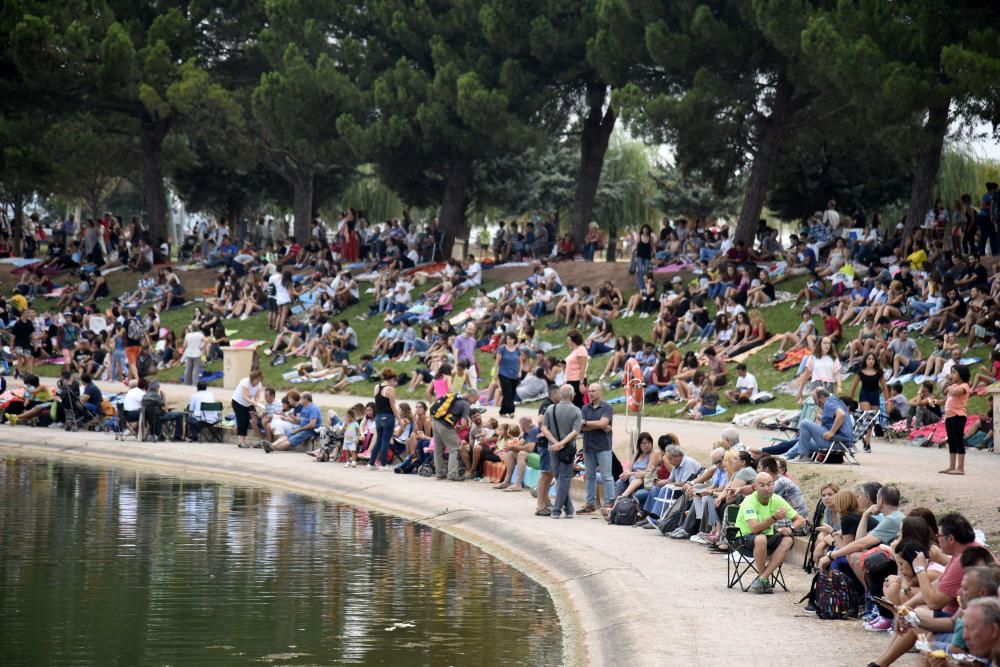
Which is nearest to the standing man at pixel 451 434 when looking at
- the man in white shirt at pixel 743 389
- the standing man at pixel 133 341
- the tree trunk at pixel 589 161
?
the man in white shirt at pixel 743 389

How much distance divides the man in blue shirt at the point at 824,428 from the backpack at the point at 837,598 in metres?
7.16

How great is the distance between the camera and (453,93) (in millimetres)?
44094

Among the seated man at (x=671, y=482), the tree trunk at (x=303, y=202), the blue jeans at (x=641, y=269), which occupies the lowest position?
the seated man at (x=671, y=482)

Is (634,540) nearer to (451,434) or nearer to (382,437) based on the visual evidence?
(451,434)

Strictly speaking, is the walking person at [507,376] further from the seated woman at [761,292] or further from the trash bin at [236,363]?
the trash bin at [236,363]

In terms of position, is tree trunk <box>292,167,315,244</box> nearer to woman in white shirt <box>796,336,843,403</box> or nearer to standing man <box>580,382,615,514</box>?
woman in white shirt <box>796,336,843,403</box>

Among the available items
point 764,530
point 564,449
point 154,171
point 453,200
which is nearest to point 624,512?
point 564,449

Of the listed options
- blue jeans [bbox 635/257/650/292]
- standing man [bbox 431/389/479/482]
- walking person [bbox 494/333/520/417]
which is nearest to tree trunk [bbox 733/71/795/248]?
blue jeans [bbox 635/257/650/292]

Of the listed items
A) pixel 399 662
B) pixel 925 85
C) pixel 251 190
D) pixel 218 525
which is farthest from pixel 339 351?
pixel 251 190

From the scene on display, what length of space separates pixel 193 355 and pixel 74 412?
6.76 metres

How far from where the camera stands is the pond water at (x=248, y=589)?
39.0ft

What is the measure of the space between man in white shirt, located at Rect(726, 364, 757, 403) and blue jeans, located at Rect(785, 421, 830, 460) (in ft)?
23.7

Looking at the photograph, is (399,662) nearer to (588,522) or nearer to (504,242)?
(588,522)

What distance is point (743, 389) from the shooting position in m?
27.5
